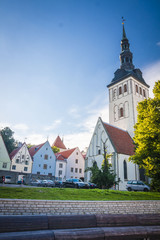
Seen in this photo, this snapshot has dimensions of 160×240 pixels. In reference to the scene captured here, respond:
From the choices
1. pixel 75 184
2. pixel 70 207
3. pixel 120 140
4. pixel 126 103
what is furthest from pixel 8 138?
pixel 70 207

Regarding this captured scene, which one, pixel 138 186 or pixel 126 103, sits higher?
pixel 126 103

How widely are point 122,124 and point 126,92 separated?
7931 millimetres

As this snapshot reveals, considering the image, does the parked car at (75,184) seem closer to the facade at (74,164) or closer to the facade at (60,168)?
the facade at (60,168)

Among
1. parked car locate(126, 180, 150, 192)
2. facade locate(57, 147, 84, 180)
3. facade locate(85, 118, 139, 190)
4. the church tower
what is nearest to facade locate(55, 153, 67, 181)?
facade locate(57, 147, 84, 180)

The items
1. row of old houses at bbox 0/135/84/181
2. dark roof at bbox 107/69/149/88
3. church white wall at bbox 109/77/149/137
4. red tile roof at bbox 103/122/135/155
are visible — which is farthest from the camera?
dark roof at bbox 107/69/149/88

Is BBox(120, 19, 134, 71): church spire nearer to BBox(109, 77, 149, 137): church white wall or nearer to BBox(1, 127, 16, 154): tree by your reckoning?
BBox(109, 77, 149, 137): church white wall

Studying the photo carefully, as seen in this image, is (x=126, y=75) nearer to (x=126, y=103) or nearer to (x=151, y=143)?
(x=126, y=103)

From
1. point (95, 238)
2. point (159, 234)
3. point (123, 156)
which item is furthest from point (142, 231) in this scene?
point (123, 156)

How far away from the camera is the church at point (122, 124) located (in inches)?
1201

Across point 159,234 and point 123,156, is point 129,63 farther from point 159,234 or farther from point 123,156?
point 159,234

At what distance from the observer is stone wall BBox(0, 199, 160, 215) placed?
8.77m

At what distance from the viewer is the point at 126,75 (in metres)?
43.7

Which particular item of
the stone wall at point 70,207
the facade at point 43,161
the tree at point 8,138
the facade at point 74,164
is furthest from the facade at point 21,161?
the stone wall at point 70,207

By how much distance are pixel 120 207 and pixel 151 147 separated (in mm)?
8671
